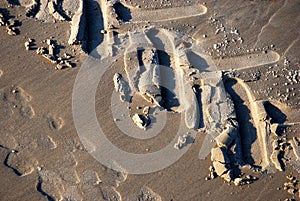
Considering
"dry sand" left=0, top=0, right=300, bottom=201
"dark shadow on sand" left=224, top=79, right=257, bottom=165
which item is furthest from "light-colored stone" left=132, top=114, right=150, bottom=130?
"dark shadow on sand" left=224, top=79, right=257, bottom=165

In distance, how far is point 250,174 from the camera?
20.3 feet

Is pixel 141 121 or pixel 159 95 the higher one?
pixel 159 95

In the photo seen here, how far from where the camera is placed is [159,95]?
638 cm

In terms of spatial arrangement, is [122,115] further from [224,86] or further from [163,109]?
[224,86]

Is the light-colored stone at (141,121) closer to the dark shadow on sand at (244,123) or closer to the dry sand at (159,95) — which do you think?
the dry sand at (159,95)

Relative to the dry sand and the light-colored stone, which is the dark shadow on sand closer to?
the dry sand

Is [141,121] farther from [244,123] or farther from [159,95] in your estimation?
[244,123]

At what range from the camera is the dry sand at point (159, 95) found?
6004mm

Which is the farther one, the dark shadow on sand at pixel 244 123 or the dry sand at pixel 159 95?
the dark shadow on sand at pixel 244 123

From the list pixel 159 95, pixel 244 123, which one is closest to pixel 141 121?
pixel 159 95

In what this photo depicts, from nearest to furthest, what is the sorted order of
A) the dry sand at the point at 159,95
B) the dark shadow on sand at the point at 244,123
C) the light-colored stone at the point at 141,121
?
1. the dry sand at the point at 159,95
2. the light-colored stone at the point at 141,121
3. the dark shadow on sand at the point at 244,123

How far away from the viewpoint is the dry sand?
600 centimetres

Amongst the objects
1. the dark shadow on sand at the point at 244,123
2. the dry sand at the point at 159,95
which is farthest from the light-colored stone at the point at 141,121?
the dark shadow on sand at the point at 244,123

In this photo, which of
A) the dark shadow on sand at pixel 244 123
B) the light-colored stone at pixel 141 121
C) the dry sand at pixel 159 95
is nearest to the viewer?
the dry sand at pixel 159 95
